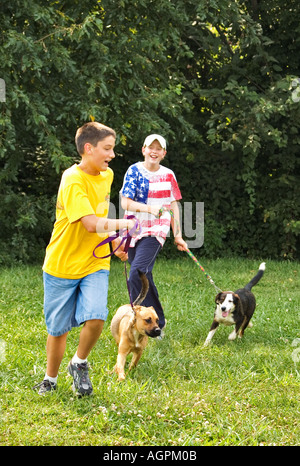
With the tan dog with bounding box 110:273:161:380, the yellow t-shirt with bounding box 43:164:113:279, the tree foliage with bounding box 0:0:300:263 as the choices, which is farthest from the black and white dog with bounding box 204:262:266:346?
the tree foliage with bounding box 0:0:300:263

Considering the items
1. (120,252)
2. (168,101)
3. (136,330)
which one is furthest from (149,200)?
(168,101)

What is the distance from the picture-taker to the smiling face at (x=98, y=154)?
383 centimetres

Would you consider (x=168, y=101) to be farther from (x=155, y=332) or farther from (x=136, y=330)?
(x=155, y=332)

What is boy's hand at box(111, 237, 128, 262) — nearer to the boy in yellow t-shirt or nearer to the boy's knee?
the boy in yellow t-shirt

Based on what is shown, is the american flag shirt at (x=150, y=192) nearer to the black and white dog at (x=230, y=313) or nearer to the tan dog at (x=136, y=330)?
the black and white dog at (x=230, y=313)

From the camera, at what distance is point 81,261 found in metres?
3.90

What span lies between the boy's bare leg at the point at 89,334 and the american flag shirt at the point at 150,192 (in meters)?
1.73

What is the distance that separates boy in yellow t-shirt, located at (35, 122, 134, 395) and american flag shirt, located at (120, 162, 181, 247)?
4.91 ft

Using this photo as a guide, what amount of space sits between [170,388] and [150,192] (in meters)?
1.90

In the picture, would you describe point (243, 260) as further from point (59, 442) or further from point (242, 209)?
point (59, 442)

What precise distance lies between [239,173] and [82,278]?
8.62 metres

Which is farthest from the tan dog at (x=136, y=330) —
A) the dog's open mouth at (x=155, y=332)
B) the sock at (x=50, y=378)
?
the sock at (x=50, y=378)

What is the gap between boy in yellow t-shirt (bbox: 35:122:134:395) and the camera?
3.84 meters
